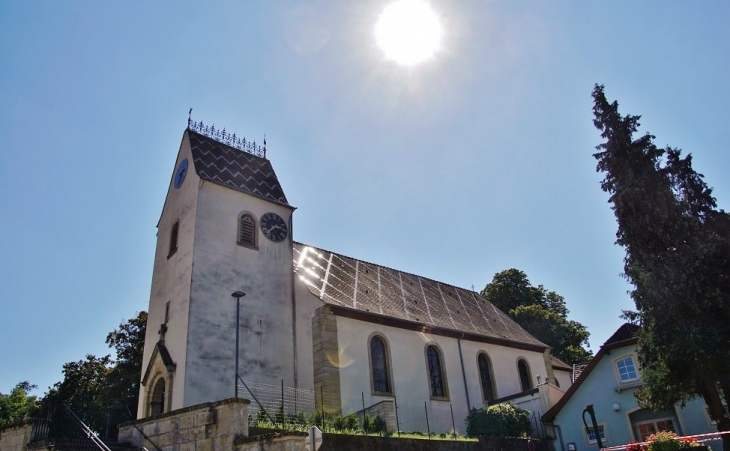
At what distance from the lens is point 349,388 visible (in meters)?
19.3

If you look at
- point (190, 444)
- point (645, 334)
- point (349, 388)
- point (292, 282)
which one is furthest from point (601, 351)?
point (190, 444)

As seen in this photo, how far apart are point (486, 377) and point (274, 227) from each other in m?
12.5

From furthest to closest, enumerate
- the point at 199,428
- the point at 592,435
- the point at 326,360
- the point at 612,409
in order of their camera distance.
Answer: the point at 592,435
the point at 612,409
the point at 326,360
the point at 199,428

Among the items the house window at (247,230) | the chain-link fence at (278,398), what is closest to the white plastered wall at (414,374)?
the chain-link fence at (278,398)

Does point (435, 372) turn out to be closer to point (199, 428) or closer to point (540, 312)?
point (199, 428)

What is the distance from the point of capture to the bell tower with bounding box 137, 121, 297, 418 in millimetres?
18188

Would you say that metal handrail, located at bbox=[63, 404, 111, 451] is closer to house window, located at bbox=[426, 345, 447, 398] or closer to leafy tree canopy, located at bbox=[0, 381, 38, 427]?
house window, located at bbox=[426, 345, 447, 398]

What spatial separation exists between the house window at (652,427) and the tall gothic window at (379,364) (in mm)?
9191

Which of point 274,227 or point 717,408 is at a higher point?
point 274,227

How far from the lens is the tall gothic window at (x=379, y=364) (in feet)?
68.4

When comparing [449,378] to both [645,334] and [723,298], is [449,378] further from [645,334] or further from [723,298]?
[723,298]

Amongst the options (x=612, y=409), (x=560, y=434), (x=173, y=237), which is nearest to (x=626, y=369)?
(x=612, y=409)

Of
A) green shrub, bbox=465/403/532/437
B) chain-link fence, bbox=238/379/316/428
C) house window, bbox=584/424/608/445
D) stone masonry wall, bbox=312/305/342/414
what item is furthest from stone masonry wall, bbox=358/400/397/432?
house window, bbox=584/424/608/445

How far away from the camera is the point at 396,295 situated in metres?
26.2
